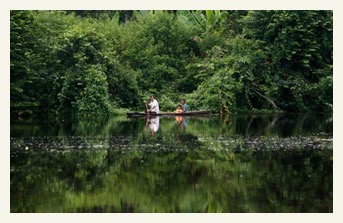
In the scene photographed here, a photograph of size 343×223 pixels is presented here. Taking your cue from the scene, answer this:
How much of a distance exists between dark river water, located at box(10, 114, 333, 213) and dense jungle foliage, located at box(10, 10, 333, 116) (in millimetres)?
10543

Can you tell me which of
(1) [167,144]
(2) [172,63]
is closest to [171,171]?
(1) [167,144]

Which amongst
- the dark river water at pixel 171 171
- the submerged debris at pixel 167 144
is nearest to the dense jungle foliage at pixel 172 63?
the dark river water at pixel 171 171

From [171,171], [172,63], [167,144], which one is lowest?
[171,171]

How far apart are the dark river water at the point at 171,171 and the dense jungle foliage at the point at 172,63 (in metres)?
10.5

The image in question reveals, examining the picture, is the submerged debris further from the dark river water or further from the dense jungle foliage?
the dense jungle foliage

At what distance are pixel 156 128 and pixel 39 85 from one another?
11971 mm

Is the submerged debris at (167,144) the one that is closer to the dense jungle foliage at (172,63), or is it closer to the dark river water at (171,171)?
the dark river water at (171,171)

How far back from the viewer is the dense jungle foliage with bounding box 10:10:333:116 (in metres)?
34.0

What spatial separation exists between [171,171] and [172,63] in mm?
26762

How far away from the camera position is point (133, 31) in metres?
40.7

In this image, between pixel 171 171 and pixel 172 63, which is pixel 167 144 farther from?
pixel 172 63

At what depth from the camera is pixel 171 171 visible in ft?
45.7

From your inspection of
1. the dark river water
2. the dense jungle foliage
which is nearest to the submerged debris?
the dark river water
